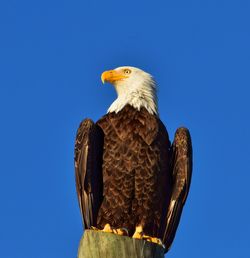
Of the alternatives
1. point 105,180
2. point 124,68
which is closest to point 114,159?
point 105,180

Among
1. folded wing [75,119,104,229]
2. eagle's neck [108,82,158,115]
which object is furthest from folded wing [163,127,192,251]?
folded wing [75,119,104,229]

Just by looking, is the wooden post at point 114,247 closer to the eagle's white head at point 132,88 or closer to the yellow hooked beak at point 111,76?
the eagle's white head at point 132,88

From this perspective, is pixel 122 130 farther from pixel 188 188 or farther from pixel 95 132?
pixel 188 188

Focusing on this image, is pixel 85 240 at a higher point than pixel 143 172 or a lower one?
lower

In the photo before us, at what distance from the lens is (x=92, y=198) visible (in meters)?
7.50

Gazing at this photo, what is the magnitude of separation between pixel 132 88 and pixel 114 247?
335 cm

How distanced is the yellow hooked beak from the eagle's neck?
132 millimetres

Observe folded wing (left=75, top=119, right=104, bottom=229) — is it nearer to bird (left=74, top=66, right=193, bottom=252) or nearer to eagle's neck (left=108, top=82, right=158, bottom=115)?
bird (left=74, top=66, right=193, bottom=252)

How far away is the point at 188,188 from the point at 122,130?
97cm

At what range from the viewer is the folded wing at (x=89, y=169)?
24.5ft

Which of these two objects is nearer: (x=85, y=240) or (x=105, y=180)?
(x=85, y=240)

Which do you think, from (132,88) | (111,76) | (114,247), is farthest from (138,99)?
(114,247)

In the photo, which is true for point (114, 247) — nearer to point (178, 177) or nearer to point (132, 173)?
point (132, 173)

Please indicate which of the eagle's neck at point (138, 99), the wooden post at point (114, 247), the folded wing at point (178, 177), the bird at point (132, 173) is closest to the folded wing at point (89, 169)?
the bird at point (132, 173)
